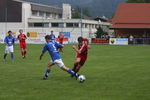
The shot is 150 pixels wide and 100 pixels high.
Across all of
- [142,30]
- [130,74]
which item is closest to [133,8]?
[142,30]

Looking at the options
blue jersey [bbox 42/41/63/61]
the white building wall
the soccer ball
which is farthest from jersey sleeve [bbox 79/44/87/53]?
the white building wall

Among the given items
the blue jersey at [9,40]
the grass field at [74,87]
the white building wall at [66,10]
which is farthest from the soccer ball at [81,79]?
the white building wall at [66,10]

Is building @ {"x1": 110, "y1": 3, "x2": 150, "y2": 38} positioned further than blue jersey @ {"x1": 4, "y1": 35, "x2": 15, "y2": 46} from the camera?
Yes

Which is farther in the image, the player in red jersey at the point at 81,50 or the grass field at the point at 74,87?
the player in red jersey at the point at 81,50

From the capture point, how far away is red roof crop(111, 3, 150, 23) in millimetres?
69125

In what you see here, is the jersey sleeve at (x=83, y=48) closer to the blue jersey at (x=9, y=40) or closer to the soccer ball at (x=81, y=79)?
the soccer ball at (x=81, y=79)

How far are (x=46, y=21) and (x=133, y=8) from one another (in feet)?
69.8

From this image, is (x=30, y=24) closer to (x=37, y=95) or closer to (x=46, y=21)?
(x=46, y=21)

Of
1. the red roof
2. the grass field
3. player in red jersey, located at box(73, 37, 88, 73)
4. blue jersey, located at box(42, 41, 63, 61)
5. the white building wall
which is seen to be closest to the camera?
the grass field

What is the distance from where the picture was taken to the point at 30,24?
8781 cm

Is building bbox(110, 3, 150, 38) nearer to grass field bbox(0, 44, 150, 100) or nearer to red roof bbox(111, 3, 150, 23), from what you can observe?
red roof bbox(111, 3, 150, 23)

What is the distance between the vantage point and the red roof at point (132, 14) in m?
69.1

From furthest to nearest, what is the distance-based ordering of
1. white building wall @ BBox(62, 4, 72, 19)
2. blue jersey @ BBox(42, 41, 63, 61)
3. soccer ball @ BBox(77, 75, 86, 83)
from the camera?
A: white building wall @ BBox(62, 4, 72, 19), blue jersey @ BBox(42, 41, 63, 61), soccer ball @ BBox(77, 75, 86, 83)

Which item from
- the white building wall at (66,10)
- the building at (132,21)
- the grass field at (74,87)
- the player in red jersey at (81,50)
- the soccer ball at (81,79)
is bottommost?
the grass field at (74,87)
